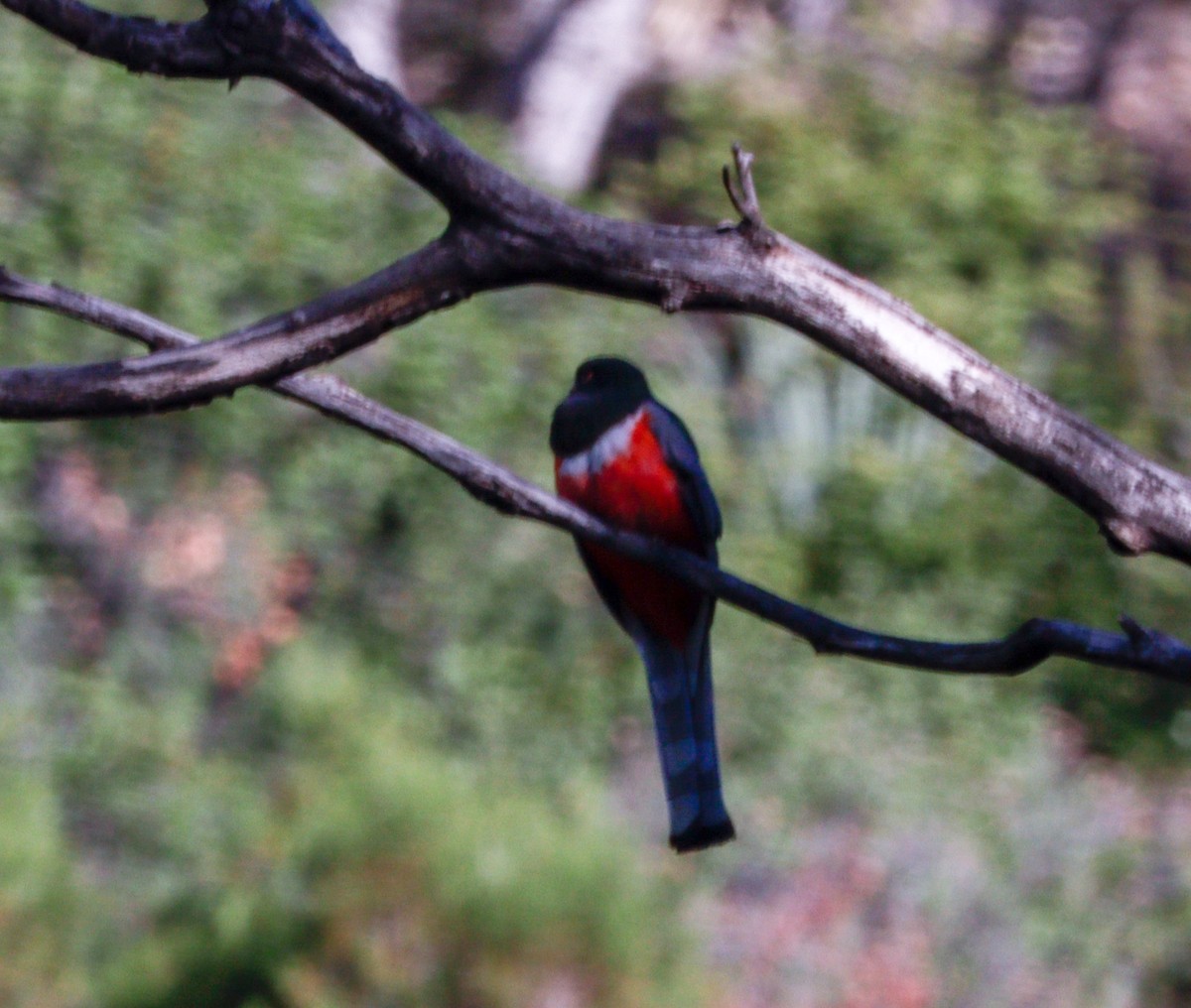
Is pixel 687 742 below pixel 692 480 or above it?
below

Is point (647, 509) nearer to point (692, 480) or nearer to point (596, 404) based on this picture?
point (692, 480)

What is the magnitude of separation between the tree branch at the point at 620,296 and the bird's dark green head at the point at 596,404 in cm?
105

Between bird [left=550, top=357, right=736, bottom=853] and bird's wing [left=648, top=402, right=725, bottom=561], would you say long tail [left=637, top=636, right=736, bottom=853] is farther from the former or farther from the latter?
bird's wing [left=648, top=402, right=725, bottom=561]

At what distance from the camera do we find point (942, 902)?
5742mm

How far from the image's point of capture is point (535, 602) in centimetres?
666

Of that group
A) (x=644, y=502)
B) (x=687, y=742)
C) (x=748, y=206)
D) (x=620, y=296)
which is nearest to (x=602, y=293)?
(x=620, y=296)

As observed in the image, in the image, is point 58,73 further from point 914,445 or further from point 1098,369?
point 1098,369

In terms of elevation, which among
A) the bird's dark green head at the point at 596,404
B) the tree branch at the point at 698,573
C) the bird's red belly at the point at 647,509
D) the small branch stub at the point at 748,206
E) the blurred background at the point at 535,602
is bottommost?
the tree branch at the point at 698,573

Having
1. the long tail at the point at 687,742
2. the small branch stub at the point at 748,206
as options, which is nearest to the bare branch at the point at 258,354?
the small branch stub at the point at 748,206

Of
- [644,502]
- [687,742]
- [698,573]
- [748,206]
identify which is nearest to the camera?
[748,206]

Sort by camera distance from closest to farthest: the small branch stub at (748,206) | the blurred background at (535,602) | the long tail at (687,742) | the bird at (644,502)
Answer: the small branch stub at (748,206) → the long tail at (687,742) → the bird at (644,502) → the blurred background at (535,602)

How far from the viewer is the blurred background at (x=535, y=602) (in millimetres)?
5512

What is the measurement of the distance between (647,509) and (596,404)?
234 mm

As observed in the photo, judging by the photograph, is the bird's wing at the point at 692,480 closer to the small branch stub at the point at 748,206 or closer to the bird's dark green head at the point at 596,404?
the bird's dark green head at the point at 596,404
